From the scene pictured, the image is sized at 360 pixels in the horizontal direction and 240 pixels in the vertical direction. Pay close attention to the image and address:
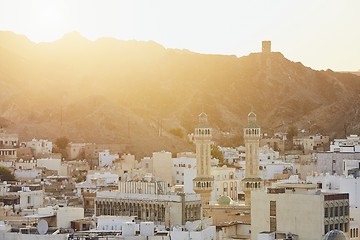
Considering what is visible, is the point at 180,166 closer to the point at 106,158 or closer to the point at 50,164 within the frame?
the point at 50,164

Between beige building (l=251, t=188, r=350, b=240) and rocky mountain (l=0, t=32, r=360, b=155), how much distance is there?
213 ft

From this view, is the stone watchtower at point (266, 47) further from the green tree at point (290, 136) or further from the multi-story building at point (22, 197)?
the multi-story building at point (22, 197)

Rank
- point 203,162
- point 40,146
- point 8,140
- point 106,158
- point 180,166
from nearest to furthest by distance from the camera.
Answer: point 203,162 < point 180,166 < point 106,158 < point 8,140 < point 40,146

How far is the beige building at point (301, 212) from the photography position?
116 feet

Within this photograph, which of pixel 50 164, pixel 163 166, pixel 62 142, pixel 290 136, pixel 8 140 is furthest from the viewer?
pixel 290 136

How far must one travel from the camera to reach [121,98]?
137875 mm

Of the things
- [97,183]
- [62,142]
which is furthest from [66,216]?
[62,142]

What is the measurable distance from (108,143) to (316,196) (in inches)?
2760

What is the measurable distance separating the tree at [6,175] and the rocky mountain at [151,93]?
103 ft

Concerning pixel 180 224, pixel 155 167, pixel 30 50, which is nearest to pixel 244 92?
pixel 30 50

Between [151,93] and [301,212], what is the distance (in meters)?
107

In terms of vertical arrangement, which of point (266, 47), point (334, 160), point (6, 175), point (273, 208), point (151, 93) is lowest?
point (273, 208)

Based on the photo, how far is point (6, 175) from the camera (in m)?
70.1

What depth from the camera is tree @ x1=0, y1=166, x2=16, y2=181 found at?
228ft
